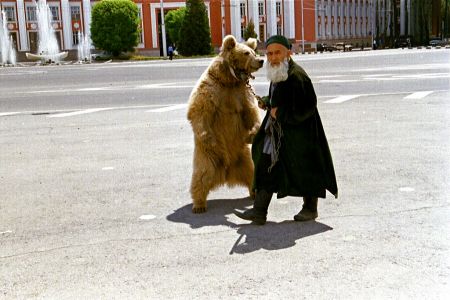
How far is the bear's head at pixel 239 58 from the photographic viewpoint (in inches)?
213

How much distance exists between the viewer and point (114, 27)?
215 feet

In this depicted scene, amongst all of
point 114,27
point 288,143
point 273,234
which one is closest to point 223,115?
point 288,143

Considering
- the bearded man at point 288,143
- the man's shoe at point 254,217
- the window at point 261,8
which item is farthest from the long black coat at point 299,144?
the window at point 261,8

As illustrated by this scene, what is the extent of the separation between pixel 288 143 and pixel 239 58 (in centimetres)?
87

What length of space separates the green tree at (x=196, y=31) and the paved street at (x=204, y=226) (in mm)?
50748

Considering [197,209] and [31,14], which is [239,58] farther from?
[31,14]

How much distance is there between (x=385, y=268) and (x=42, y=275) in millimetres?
2183

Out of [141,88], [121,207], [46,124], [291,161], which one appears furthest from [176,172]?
[141,88]

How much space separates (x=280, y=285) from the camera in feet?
12.7

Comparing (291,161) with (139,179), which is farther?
(139,179)

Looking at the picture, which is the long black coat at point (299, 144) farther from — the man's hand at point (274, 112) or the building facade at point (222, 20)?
the building facade at point (222, 20)

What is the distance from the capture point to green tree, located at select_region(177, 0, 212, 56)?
60.5 meters

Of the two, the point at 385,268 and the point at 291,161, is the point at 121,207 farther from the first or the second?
the point at 385,268

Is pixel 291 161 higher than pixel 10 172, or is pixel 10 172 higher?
pixel 291 161
